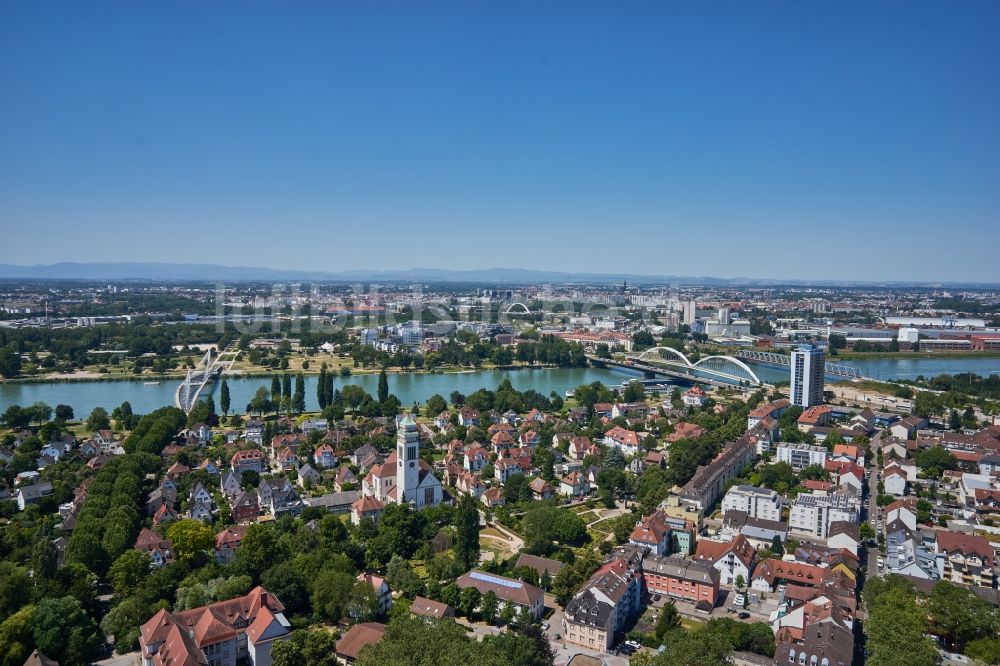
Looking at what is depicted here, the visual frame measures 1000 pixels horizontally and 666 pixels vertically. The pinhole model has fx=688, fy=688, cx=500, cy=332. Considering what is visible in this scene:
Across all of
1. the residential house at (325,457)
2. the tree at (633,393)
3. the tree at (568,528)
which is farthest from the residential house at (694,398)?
the tree at (568,528)

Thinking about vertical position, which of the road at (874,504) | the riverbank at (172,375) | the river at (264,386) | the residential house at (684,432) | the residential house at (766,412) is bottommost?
the river at (264,386)

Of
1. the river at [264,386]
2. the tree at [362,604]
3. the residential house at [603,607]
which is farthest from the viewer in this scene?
the river at [264,386]

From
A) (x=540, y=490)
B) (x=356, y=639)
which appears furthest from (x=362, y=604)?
(x=540, y=490)

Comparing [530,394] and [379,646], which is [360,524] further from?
[530,394]

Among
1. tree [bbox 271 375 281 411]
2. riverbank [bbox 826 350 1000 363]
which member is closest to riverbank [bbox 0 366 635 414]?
tree [bbox 271 375 281 411]

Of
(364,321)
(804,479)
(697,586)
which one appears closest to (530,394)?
(804,479)

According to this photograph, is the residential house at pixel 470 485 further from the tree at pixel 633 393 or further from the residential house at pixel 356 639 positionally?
the tree at pixel 633 393
